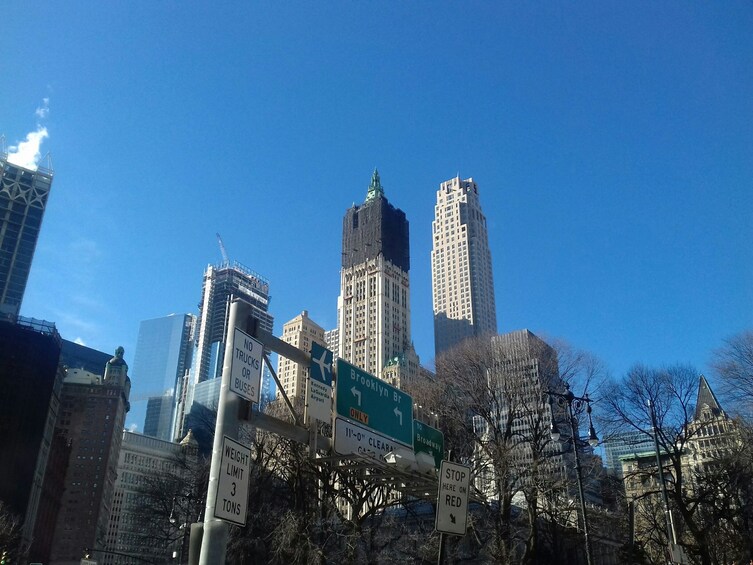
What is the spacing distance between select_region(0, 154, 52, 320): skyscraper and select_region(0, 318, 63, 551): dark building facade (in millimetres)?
73378

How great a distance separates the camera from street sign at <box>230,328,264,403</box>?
10477 mm

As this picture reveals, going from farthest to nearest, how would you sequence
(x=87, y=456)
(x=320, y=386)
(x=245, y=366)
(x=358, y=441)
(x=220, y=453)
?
1. (x=87, y=456)
2. (x=358, y=441)
3. (x=320, y=386)
4. (x=245, y=366)
5. (x=220, y=453)

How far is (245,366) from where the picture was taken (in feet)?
35.3

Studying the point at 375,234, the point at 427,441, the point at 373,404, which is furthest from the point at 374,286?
the point at 373,404

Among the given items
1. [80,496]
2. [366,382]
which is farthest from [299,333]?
[366,382]

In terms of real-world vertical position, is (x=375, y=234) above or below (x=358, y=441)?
above

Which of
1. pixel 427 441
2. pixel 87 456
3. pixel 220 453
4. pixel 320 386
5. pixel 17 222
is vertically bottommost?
pixel 220 453

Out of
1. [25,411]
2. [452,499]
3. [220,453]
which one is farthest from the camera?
[25,411]

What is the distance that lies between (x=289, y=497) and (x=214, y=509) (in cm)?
3022

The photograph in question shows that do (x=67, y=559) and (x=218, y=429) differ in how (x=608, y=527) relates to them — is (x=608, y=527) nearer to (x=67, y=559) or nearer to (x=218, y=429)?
(x=218, y=429)

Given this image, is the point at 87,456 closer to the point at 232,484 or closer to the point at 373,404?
the point at 373,404

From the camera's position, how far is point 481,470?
2945 centimetres

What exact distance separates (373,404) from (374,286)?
146m

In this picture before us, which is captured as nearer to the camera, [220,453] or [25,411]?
[220,453]
